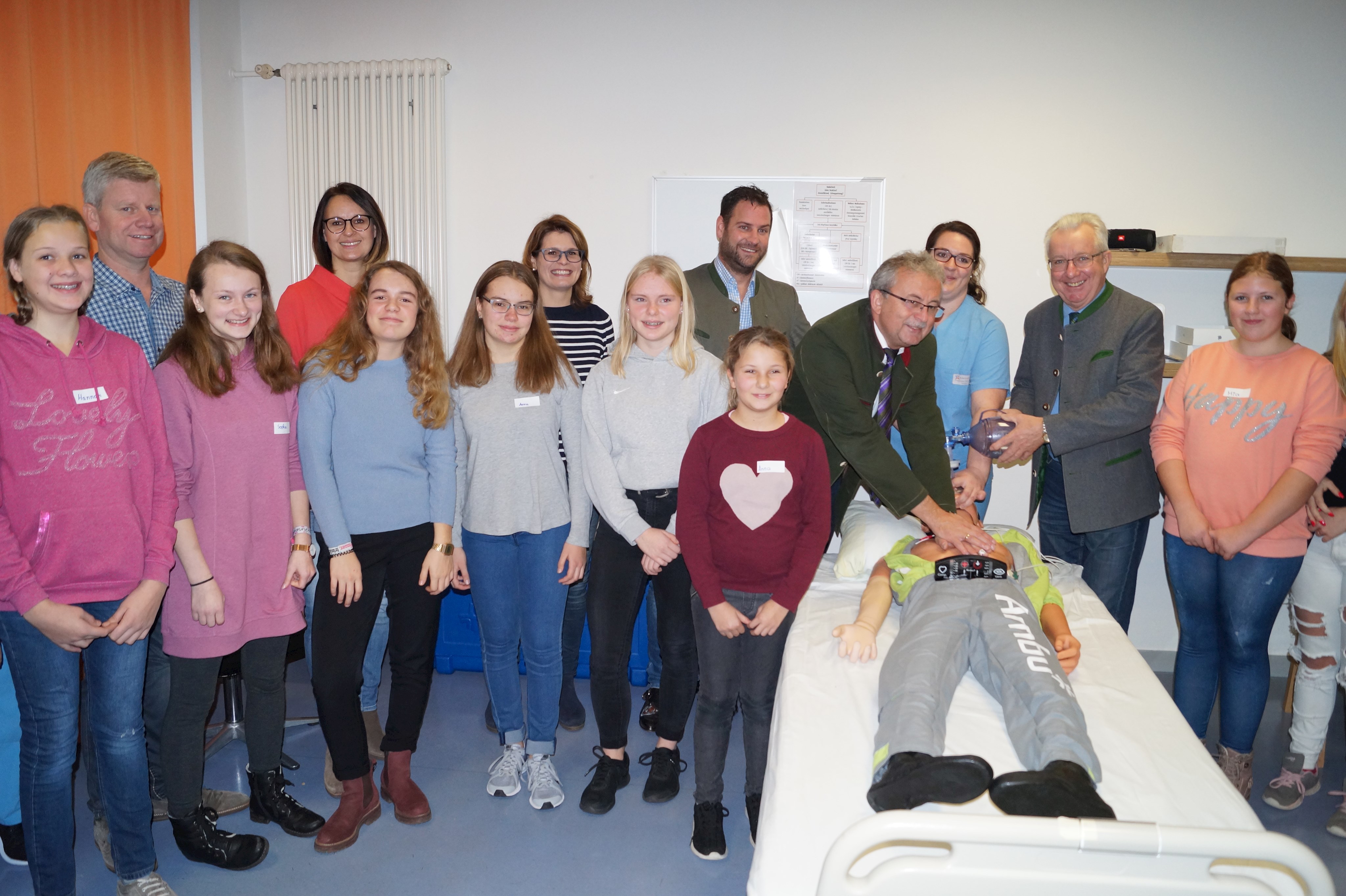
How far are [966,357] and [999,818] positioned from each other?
6.43 ft

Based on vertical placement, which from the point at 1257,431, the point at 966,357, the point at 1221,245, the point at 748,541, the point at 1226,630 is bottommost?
the point at 1226,630

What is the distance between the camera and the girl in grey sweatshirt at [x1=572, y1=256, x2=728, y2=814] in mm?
2371

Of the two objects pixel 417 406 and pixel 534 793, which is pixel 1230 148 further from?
pixel 534 793

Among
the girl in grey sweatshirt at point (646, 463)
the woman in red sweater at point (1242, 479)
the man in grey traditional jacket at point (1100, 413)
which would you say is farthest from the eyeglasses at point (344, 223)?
the woman in red sweater at point (1242, 479)

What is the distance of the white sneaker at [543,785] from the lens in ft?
8.29

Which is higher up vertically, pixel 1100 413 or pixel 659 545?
pixel 1100 413

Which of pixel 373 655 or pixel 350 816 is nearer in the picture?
pixel 350 816

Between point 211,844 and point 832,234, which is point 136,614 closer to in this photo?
point 211,844

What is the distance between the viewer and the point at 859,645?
2.16 meters

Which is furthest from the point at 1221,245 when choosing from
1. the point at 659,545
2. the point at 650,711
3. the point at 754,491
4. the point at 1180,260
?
the point at 650,711

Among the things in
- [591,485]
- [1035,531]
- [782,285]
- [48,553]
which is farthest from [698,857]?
[1035,531]

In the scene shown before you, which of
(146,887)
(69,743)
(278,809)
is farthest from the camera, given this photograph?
(278,809)

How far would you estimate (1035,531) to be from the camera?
12.5 feet

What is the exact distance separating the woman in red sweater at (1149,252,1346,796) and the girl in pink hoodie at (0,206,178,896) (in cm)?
297
